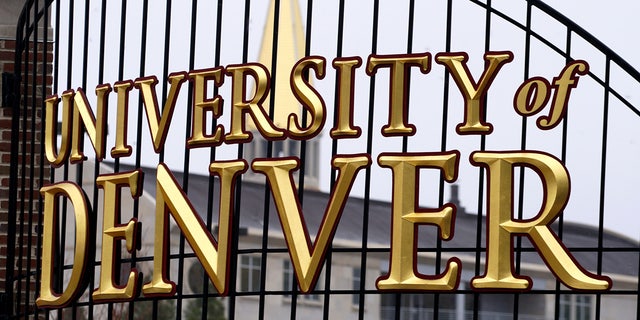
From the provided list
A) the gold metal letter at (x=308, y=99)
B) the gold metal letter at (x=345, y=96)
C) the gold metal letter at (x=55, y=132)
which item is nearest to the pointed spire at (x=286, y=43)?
the gold metal letter at (x=55, y=132)

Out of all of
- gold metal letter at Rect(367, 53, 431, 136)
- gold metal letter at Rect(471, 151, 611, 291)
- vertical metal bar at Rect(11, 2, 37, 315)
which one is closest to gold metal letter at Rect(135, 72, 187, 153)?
vertical metal bar at Rect(11, 2, 37, 315)

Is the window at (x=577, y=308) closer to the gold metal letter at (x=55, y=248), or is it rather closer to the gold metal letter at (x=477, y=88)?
the gold metal letter at (x=55, y=248)

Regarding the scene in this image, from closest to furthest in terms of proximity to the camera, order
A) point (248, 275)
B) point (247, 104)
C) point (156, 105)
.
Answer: point (247, 104) → point (156, 105) → point (248, 275)

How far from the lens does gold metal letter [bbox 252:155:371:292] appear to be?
7.97 m

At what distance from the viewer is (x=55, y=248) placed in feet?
28.6

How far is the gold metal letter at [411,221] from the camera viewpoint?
788cm

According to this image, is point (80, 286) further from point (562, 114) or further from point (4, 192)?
point (562, 114)

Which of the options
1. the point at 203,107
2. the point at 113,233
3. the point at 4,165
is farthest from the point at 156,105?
the point at 4,165

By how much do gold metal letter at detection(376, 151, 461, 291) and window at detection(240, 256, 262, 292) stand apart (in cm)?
4541

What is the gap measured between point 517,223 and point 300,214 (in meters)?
1.19

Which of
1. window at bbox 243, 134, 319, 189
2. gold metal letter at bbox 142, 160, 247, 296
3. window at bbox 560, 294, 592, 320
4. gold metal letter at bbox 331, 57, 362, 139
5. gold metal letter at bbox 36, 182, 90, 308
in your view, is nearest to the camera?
gold metal letter at bbox 331, 57, 362, 139

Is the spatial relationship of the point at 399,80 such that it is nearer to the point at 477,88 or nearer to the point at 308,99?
the point at 477,88

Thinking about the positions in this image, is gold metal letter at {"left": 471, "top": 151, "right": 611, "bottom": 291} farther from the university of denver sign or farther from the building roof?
the building roof

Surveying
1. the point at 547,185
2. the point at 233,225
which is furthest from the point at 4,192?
the point at 547,185
